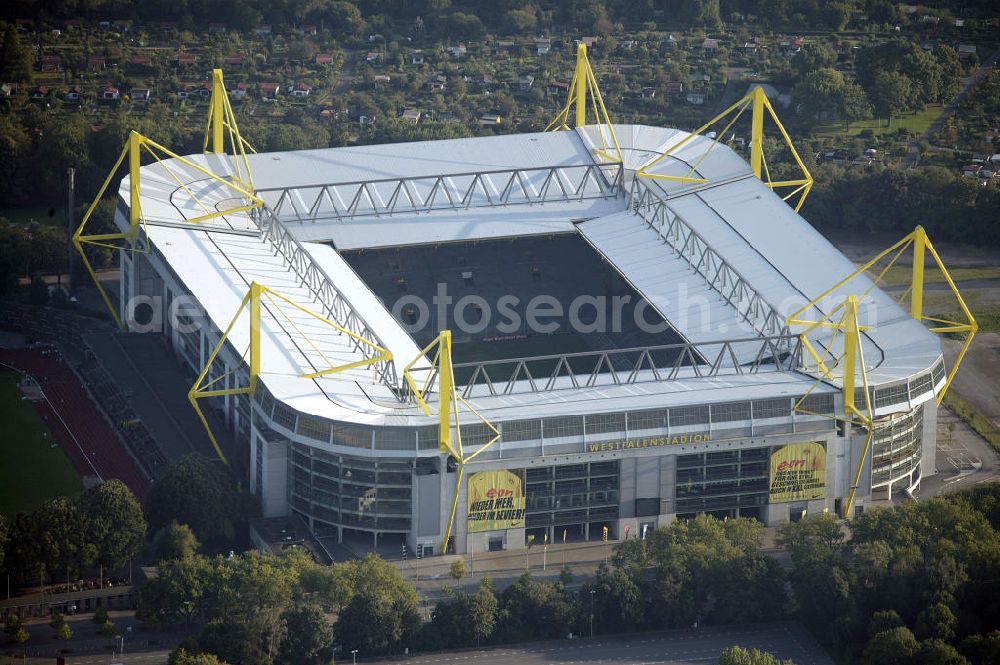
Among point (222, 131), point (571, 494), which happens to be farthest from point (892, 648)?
point (222, 131)

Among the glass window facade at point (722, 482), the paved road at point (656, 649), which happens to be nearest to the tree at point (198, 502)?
the paved road at point (656, 649)

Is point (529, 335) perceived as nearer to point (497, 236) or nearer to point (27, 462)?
point (497, 236)

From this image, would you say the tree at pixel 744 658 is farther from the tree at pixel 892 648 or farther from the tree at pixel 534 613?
the tree at pixel 534 613

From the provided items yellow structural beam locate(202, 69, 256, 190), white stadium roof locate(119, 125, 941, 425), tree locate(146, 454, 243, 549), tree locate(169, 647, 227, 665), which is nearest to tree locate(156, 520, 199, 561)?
tree locate(146, 454, 243, 549)

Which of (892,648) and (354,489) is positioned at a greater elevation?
(354,489)

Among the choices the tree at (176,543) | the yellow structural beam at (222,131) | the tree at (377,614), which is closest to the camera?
the tree at (377,614)

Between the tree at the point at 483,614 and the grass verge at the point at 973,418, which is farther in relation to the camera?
the grass verge at the point at 973,418

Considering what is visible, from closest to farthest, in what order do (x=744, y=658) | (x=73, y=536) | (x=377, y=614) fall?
(x=744, y=658), (x=377, y=614), (x=73, y=536)
